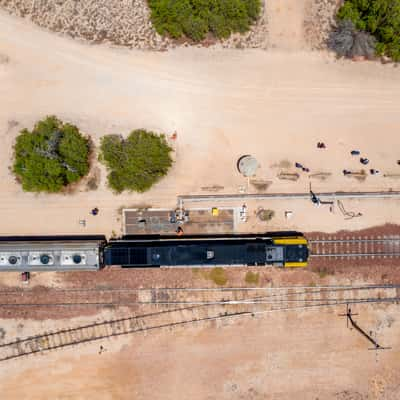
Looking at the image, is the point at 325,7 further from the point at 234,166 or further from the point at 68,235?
the point at 68,235

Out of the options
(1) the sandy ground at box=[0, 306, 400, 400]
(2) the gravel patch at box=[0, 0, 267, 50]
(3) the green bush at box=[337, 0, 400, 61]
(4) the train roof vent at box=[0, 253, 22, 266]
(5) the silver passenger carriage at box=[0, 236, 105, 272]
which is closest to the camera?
(3) the green bush at box=[337, 0, 400, 61]

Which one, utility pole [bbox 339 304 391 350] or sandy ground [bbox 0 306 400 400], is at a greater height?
utility pole [bbox 339 304 391 350]

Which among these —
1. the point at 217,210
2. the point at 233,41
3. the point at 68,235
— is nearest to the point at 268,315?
the point at 217,210

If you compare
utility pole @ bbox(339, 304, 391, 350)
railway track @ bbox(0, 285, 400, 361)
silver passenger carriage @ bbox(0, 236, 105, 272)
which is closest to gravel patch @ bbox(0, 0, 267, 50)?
silver passenger carriage @ bbox(0, 236, 105, 272)

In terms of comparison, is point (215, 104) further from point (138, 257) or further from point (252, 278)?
point (252, 278)

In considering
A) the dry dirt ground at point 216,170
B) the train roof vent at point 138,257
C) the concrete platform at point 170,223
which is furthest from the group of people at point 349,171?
the train roof vent at point 138,257

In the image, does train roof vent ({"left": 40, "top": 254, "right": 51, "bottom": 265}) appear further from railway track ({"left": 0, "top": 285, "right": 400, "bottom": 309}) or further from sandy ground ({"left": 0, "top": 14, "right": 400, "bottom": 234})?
sandy ground ({"left": 0, "top": 14, "right": 400, "bottom": 234})
